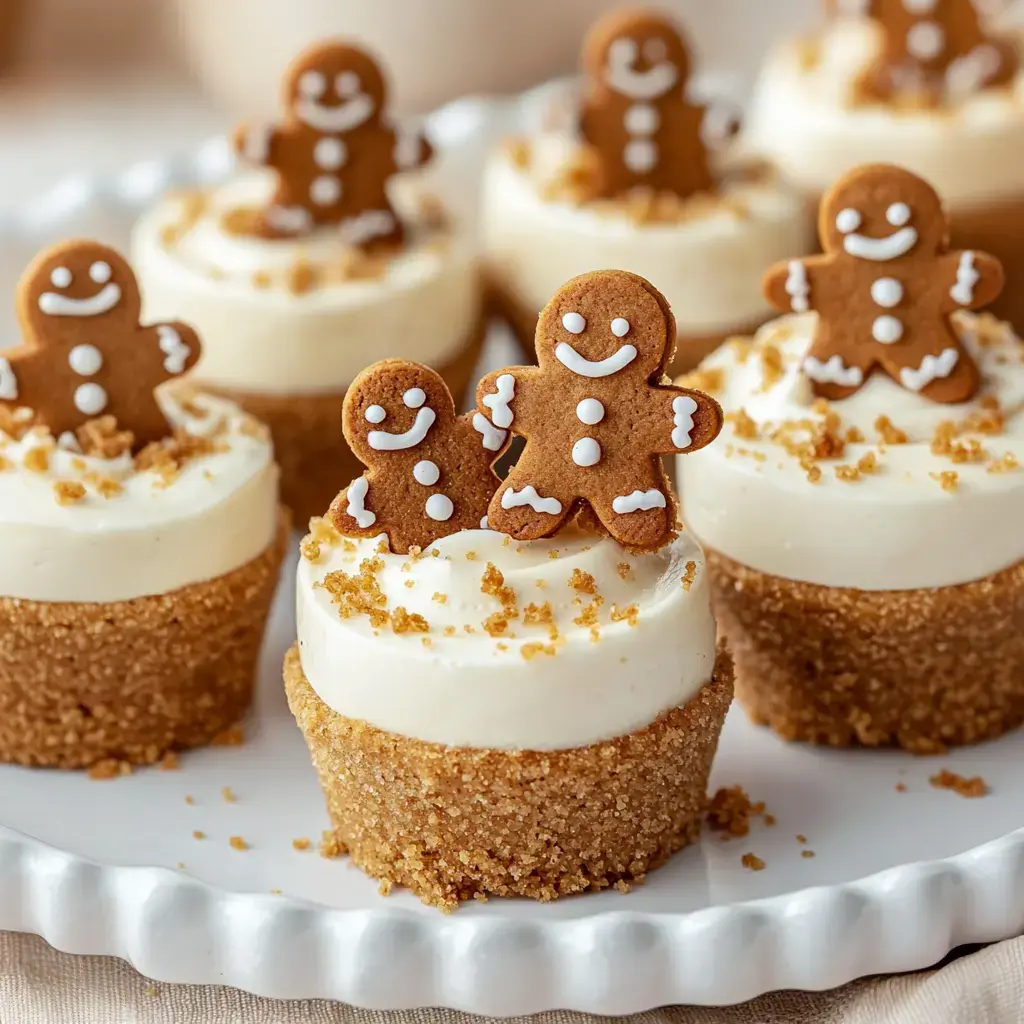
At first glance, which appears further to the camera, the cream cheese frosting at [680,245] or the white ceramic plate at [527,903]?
the cream cheese frosting at [680,245]

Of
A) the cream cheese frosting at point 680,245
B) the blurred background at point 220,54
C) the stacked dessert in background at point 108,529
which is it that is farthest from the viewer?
the blurred background at point 220,54

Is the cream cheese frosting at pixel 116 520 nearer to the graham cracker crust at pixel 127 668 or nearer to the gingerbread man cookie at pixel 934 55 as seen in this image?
the graham cracker crust at pixel 127 668

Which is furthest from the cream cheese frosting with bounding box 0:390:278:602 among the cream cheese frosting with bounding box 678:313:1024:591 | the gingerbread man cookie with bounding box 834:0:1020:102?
the gingerbread man cookie with bounding box 834:0:1020:102

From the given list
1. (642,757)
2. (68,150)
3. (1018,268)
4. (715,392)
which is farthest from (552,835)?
(68,150)

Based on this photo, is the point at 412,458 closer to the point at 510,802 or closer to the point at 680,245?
the point at 510,802

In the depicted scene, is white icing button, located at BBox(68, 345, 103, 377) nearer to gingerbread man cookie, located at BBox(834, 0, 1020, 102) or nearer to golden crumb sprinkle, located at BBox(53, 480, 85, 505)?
golden crumb sprinkle, located at BBox(53, 480, 85, 505)

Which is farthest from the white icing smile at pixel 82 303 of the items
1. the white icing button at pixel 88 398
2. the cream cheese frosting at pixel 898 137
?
the cream cheese frosting at pixel 898 137

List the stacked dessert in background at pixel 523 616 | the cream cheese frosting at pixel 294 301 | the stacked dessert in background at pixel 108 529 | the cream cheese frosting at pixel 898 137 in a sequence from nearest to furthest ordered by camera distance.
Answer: the stacked dessert in background at pixel 523 616, the stacked dessert in background at pixel 108 529, the cream cheese frosting at pixel 294 301, the cream cheese frosting at pixel 898 137
